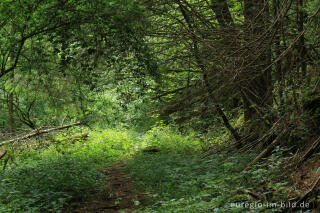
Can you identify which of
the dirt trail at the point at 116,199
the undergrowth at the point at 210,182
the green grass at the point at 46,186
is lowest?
the dirt trail at the point at 116,199

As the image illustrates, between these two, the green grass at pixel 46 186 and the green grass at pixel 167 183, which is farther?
the green grass at pixel 46 186

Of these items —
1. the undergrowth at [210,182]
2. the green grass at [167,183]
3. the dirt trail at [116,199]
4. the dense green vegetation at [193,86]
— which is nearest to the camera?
the undergrowth at [210,182]

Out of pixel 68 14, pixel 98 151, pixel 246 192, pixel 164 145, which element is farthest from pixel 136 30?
pixel 98 151

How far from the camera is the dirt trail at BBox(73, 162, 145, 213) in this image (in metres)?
5.93

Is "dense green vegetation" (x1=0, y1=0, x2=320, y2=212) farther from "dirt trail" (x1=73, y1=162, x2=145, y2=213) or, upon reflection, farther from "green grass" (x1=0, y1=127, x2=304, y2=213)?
"dirt trail" (x1=73, y1=162, x2=145, y2=213)

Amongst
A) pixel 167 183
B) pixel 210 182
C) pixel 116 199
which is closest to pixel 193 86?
pixel 167 183

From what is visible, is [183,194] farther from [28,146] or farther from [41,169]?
[28,146]

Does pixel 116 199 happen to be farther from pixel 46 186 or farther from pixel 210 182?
pixel 210 182

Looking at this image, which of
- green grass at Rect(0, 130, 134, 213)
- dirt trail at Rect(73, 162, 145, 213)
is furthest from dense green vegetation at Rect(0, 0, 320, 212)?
dirt trail at Rect(73, 162, 145, 213)

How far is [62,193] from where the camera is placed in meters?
6.16

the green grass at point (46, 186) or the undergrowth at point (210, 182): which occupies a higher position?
the green grass at point (46, 186)

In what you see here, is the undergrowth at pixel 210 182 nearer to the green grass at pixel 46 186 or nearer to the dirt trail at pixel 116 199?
the dirt trail at pixel 116 199

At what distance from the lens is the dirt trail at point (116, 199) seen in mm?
5934

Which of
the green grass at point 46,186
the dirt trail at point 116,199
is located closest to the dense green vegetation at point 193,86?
the green grass at point 46,186
